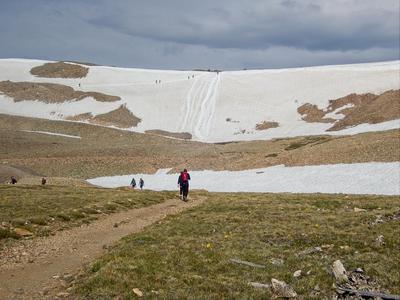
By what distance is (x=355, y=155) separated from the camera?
55.2m

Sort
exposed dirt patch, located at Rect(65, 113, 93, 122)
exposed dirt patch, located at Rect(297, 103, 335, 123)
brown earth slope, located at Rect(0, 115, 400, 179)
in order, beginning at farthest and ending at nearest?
exposed dirt patch, located at Rect(65, 113, 93, 122), exposed dirt patch, located at Rect(297, 103, 335, 123), brown earth slope, located at Rect(0, 115, 400, 179)

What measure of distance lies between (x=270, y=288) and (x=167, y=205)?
70.0 ft

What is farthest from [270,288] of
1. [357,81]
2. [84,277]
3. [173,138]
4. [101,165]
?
[357,81]

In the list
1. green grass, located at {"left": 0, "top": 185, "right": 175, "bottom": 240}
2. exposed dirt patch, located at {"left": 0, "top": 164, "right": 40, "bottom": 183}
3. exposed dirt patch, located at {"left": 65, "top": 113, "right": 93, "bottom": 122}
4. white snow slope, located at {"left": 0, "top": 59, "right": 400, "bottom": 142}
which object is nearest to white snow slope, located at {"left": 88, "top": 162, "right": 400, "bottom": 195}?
exposed dirt patch, located at {"left": 0, "top": 164, "right": 40, "bottom": 183}

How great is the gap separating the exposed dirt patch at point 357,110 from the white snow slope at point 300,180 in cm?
3366

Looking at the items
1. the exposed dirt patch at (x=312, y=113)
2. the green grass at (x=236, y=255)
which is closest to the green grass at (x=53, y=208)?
the green grass at (x=236, y=255)

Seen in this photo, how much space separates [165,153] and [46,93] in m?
68.8

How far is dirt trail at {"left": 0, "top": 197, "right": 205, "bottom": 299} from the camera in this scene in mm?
12625

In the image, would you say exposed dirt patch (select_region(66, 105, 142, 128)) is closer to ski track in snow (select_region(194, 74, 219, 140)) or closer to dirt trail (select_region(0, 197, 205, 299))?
ski track in snow (select_region(194, 74, 219, 140))

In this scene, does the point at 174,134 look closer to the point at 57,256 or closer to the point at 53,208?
the point at 53,208

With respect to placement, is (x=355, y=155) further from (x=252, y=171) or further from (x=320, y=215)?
(x=320, y=215)

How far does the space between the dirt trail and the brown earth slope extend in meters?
36.8

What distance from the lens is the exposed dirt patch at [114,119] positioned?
362 feet

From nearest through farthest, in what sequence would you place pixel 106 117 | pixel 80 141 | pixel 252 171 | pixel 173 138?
pixel 252 171, pixel 80 141, pixel 173 138, pixel 106 117
